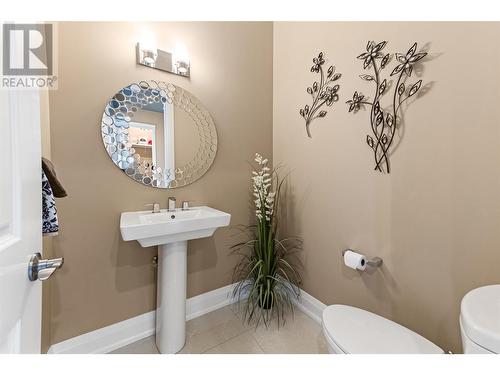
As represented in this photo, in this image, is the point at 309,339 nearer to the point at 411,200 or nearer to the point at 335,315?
the point at 335,315

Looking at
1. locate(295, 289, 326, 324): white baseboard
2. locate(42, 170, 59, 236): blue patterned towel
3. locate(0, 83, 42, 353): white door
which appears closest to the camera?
locate(0, 83, 42, 353): white door

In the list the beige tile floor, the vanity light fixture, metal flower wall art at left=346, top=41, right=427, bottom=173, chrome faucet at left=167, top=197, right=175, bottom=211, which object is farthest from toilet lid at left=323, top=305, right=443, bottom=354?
the vanity light fixture

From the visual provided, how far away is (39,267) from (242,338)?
1.42 m

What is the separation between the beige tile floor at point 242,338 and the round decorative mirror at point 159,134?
3.61 feet

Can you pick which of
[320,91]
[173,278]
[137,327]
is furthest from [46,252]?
[320,91]

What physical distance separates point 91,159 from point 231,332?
5.02ft

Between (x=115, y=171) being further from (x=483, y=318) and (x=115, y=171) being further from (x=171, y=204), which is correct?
(x=483, y=318)

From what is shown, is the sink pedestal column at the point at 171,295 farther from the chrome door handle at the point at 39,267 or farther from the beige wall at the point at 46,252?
the chrome door handle at the point at 39,267

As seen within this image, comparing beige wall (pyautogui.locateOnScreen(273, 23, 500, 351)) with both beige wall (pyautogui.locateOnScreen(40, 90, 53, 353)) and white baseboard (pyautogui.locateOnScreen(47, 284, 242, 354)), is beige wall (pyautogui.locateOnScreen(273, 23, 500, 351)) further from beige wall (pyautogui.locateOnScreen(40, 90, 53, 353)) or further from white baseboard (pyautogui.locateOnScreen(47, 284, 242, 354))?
beige wall (pyautogui.locateOnScreen(40, 90, 53, 353))

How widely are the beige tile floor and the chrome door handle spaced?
3.98 feet

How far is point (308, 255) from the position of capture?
5.96ft

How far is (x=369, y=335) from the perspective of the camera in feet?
3.28

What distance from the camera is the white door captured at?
43cm
